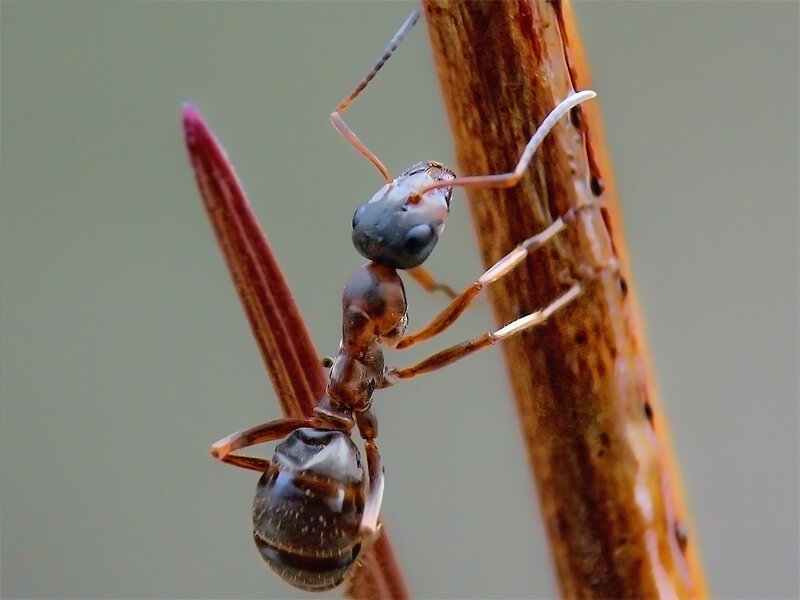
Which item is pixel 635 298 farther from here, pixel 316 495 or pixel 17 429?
pixel 17 429

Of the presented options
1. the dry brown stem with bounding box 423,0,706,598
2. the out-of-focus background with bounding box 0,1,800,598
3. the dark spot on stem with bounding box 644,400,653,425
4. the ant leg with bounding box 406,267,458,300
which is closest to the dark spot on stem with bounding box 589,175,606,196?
the dry brown stem with bounding box 423,0,706,598

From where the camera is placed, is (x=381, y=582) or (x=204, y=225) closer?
(x=381, y=582)

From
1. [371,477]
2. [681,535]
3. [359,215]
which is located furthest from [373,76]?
[681,535]

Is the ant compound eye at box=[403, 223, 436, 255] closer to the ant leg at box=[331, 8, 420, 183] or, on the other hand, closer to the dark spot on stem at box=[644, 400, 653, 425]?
the ant leg at box=[331, 8, 420, 183]

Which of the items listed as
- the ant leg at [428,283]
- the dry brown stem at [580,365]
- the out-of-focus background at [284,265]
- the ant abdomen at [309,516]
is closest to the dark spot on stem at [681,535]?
the dry brown stem at [580,365]

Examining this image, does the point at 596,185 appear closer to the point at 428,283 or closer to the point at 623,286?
the point at 623,286

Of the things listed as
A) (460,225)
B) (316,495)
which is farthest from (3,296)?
(316,495)
